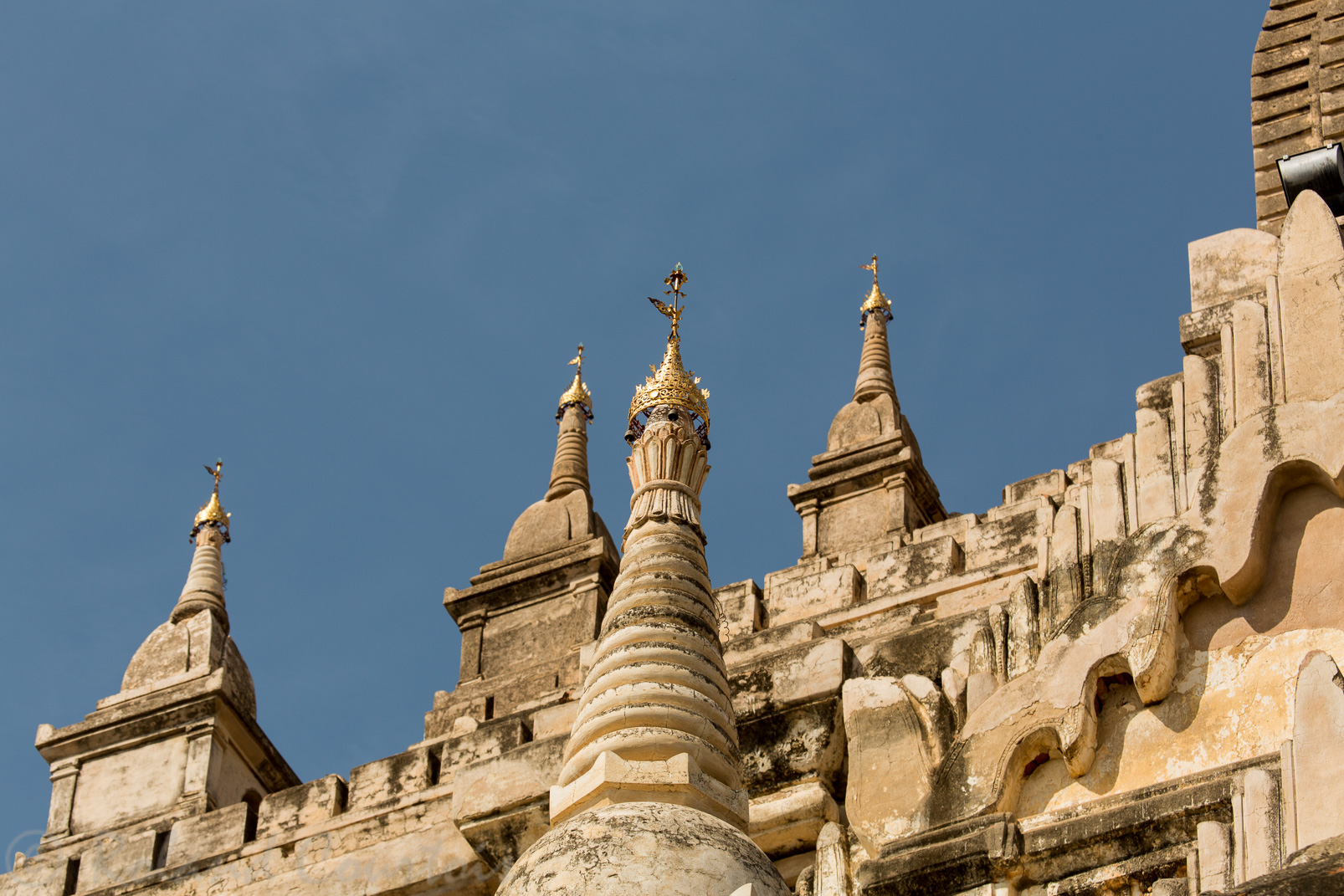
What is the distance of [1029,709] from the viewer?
1158 cm

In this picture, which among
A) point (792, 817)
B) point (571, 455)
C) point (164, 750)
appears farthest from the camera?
point (571, 455)

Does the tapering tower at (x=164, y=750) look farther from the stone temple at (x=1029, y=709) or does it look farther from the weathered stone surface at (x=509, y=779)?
the weathered stone surface at (x=509, y=779)

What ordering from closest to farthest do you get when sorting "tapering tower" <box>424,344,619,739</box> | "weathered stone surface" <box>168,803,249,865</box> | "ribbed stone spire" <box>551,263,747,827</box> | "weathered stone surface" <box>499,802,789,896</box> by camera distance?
"weathered stone surface" <box>499,802,789,896</box> < "ribbed stone spire" <box>551,263,747,827</box> < "weathered stone surface" <box>168,803,249,865</box> < "tapering tower" <box>424,344,619,739</box>

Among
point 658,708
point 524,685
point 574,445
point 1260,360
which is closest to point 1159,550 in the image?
point 1260,360

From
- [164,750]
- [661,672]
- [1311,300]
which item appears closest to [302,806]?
[164,750]

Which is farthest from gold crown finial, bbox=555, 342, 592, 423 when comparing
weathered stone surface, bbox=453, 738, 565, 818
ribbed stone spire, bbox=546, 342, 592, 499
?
weathered stone surface, bbox=453, 738, 565, 818

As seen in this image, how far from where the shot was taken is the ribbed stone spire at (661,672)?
434 inches

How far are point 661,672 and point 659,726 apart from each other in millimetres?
403

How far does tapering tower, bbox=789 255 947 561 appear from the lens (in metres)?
23.4

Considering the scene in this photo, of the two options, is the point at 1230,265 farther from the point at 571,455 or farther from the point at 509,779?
the point at 571,455

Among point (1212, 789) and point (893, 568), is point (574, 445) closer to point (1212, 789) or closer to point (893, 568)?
point (893, 568)

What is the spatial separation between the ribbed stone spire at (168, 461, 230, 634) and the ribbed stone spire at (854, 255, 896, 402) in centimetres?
778

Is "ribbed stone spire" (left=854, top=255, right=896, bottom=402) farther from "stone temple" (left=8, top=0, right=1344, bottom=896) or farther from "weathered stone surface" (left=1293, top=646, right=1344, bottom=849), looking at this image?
"weathered stone surface" (left=1293, top=646, right=1344, bottom=849)

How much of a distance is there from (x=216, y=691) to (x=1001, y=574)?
789 centimetres
